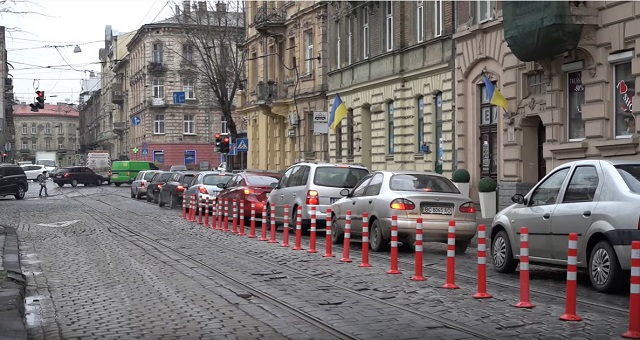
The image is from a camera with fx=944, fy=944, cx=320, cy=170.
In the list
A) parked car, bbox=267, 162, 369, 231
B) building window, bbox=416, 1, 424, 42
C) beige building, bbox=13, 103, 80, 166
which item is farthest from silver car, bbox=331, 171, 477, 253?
beige building, bbox=13, 103, 80, 166

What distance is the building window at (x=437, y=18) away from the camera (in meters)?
31.0

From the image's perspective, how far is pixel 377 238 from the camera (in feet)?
55.6

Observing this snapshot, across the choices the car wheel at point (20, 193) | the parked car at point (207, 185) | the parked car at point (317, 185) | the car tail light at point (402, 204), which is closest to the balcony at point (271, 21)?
the car wheel at point (20, 193)

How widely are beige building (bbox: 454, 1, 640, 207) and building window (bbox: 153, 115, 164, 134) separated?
58.7 metres

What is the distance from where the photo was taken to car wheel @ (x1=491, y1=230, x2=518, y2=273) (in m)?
13.2

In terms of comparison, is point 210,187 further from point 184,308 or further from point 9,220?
point 184,308

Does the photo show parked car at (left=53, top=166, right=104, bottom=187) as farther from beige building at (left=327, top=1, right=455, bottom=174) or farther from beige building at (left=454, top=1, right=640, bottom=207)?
A: beige building at (left=454, top=1, right=640, bottom=207)

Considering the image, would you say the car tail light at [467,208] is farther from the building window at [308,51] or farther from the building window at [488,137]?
the building window at [308,51]

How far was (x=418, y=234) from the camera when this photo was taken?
12.5m

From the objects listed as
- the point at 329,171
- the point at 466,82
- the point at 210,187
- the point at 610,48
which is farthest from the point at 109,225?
the point at 610,48

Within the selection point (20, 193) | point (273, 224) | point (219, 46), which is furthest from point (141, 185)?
point (273, 224)

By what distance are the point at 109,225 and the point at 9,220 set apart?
5.15 metres

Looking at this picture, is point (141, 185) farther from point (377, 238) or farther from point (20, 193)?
point (377, 238)

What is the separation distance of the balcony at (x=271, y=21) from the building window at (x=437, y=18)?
17497mm
